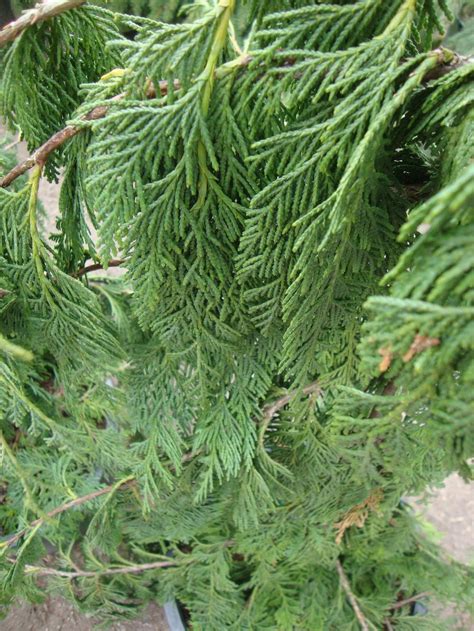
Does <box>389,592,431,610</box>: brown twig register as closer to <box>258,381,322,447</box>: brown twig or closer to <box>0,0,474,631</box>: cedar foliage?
<box>0,0,474,631</box>: cedar foliage

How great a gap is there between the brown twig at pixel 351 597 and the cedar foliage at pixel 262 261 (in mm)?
12

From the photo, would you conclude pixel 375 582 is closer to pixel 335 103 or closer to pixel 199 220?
pixel 199 220

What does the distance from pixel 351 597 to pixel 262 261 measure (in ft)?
3.83

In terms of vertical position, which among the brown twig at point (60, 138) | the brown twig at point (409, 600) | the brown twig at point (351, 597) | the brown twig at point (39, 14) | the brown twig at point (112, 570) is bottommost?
the brown twig at point (409, 600)

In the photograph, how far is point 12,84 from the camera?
0.81 meters

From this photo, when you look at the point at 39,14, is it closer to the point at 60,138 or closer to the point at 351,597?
the point at 60,138

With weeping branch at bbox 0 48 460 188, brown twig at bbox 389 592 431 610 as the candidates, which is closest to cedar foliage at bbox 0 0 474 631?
weeping branch at bbox 0 48 460 188

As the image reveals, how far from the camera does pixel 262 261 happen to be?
2.34ft

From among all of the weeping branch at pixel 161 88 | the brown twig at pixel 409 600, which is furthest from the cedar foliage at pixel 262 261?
the brown twig at pixel 409 600

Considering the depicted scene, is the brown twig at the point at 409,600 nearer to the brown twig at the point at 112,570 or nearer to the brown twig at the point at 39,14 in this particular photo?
the brown twig at the point at 112,570

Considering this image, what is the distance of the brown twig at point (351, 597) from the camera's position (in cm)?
140

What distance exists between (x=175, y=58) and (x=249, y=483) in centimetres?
86

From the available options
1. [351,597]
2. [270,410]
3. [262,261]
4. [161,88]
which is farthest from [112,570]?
[161,88]

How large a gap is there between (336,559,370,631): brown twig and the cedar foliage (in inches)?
0.5
